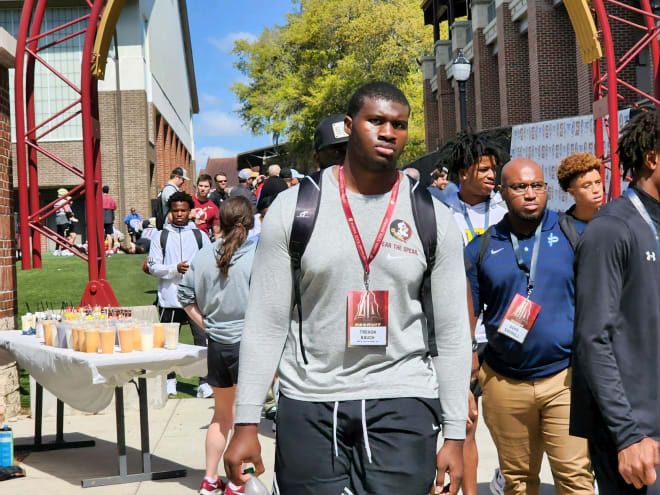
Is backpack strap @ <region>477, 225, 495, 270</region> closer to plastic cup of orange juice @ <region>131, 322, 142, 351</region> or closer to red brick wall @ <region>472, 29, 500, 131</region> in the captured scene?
plastic cup of orange juice @ <region>131, 322, 142, 351</region>

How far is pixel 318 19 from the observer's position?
51.9m

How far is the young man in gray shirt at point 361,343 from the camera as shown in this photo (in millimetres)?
3145

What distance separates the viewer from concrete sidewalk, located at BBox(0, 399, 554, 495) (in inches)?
284

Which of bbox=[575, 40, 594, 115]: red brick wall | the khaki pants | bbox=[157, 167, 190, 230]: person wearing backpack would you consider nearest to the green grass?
bbox=[157, 167, 190, 230]: person wearing backpack

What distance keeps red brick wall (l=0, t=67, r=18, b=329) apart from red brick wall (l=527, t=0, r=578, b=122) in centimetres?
2144

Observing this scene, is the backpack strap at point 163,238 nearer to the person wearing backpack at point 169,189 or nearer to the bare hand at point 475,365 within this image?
the person wearing backpack at point 169,189

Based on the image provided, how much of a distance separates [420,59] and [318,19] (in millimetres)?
6098

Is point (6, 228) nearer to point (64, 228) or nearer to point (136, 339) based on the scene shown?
point (136, 339)

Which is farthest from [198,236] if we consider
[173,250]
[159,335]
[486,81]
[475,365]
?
[486,81]

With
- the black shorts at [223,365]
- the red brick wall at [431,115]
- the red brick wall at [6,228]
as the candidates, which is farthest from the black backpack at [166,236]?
the red brick wall at [431,115]

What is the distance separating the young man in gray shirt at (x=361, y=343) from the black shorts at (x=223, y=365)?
3404 mm

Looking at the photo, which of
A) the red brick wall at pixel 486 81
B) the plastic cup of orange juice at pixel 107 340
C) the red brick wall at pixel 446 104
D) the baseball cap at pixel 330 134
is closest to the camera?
the baseball cap at pixel 330 134

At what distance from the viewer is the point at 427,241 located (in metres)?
3.23

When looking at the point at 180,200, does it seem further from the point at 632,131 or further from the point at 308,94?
the point at 308,94
